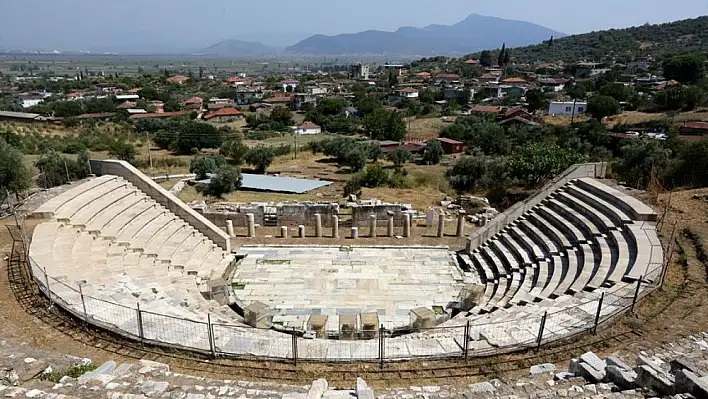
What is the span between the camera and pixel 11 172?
21391 millimetres

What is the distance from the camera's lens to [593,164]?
20156mm

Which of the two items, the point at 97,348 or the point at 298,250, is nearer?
the point at 97,348

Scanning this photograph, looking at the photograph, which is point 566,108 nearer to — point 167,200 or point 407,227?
point 407,227

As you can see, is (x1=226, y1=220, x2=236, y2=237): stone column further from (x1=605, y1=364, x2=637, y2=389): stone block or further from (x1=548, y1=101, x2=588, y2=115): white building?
(x1=548, y1=101, x2=588, y2=115): white building

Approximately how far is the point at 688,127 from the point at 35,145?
6235 cm

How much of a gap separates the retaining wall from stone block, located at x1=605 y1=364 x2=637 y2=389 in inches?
440

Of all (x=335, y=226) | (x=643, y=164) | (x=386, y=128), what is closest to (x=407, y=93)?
(x=386, y=128)

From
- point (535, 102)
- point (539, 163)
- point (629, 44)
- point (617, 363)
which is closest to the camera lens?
point (617, 363)

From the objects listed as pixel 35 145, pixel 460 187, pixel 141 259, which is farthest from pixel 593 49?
pixel 141 259

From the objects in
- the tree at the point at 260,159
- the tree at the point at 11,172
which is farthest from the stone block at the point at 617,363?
the tree at the point at 260,159

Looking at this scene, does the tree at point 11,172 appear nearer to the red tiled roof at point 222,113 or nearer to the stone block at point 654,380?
the stone block at point 654,380

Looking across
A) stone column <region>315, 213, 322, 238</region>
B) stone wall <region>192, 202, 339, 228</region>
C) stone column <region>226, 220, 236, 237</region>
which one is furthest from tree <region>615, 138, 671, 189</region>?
stone column <region>226, 220, 236, 237</region>

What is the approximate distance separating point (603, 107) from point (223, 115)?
5680 cm

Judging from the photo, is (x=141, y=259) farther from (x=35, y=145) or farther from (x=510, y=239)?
(x=35, y=145)
